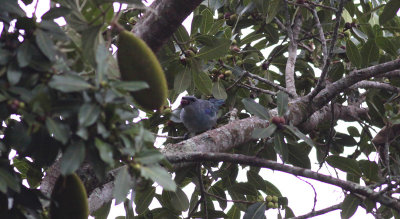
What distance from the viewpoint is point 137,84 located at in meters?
1.53

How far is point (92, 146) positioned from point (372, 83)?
240 centimetres

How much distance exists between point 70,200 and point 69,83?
39 centimetres

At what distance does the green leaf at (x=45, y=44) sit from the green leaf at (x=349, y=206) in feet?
5.75

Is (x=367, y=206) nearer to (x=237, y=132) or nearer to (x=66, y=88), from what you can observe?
(x=237, y=132)

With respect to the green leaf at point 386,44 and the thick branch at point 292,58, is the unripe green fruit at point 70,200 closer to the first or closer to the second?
the thick branch at point 292,58

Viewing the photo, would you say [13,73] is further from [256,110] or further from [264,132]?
[256,110]

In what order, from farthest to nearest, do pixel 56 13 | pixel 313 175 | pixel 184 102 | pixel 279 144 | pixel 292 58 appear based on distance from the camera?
pixel 184 102 → pixel 292 58 → pixel 279 144 → pixel 313 175 → pixel 56 13

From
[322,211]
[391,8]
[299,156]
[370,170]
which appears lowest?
[322,211]

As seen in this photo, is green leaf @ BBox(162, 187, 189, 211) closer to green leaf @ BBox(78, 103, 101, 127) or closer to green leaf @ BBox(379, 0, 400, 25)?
green leaf @ BBox(379, 0, 400, 25)

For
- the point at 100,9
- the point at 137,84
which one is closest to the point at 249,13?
the point at 100,9

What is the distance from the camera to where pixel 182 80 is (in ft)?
10.2

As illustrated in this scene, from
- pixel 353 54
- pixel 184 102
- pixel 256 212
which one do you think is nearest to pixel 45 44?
pixel 256 212

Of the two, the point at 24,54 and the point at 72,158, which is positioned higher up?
the point at 24,54

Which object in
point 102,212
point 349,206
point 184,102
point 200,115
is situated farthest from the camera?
point 184,102
